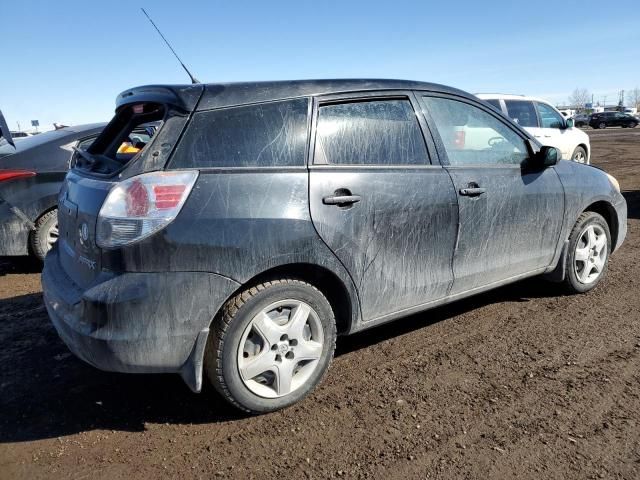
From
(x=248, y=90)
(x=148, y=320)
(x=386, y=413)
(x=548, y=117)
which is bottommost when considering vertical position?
(x=386, y=413)

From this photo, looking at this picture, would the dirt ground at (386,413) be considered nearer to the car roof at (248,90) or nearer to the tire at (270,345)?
the tire at (270,345)

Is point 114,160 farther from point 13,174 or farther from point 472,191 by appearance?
point 13,174

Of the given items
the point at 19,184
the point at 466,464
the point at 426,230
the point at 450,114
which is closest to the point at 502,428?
the point at 466,464

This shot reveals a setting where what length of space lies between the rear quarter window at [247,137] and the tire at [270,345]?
66cm

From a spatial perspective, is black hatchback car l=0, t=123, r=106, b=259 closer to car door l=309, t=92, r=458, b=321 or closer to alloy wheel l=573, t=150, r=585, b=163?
car door l=309, t=92, r=458, b=321

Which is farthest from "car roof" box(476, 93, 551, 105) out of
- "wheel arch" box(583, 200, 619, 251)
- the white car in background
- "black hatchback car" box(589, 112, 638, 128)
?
"black hatchback car" box(589, 112, 638, 128)

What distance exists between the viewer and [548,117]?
1109 cm

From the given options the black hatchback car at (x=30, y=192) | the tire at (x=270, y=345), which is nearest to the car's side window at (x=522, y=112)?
the black hatchback car at (x=30, y=192)

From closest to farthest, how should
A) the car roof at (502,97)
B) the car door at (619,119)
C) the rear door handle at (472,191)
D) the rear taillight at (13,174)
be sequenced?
the rear door handle at (472,191)
the rear taillight at (13,174)
the car roof at (502,97)
the car door at (619,119)

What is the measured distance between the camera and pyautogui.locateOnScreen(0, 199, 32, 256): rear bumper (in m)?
5.28

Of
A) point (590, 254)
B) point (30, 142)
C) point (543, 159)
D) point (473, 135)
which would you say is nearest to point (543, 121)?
point (590, 254)

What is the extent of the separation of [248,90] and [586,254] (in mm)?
3219

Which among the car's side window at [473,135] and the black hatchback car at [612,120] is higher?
the car's side window at [473,135]

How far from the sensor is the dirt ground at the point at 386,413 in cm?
243
